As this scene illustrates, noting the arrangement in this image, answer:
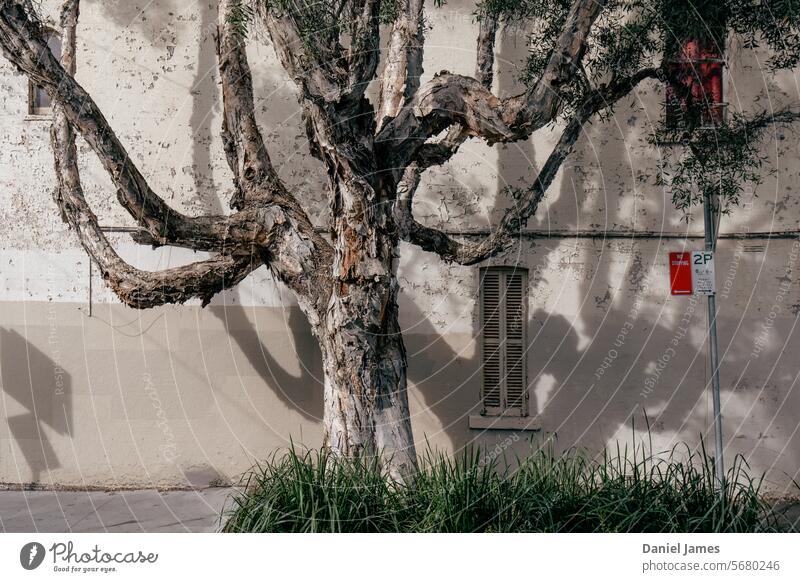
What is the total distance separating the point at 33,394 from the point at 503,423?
226 inches

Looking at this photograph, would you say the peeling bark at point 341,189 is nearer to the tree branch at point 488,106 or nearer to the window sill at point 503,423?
the tree branch at point 488,106

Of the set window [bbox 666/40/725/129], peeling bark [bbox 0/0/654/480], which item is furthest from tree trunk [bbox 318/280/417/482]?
window [bbox 666/40/725/129]

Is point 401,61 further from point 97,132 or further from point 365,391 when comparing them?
point 365,391

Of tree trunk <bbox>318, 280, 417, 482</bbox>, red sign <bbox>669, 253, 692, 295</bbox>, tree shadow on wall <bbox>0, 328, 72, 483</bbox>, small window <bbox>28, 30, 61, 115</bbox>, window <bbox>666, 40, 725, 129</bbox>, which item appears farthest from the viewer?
small window <bbox>28, 30, 61, 115</bbox>

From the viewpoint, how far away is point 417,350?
12.3m

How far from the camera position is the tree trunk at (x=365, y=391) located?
30.1ft

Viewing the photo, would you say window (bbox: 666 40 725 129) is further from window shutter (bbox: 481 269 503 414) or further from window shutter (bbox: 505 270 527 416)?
window shutter (bbox: 481 269 503 414)

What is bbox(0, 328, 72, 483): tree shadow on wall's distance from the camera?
1213 centimetres

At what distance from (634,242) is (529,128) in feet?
12.6

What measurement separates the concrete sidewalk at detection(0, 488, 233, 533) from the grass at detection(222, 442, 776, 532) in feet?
6.31

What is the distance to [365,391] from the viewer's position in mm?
9273

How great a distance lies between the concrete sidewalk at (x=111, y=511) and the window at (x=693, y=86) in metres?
6.32

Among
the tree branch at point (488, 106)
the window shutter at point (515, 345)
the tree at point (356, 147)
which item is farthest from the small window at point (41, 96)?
the window shutter at point (515, 345)

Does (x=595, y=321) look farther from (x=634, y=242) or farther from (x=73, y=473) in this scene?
(x=73, y=473)
